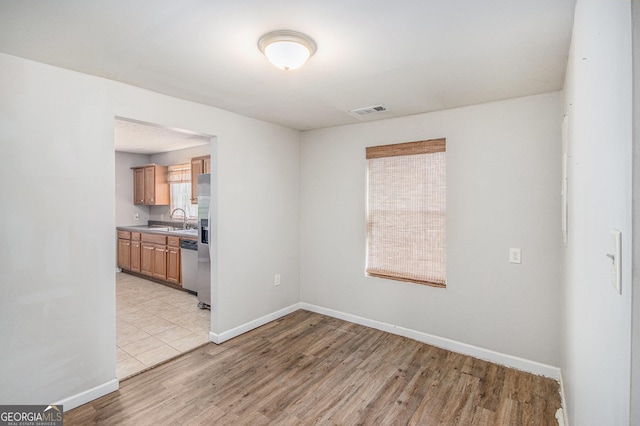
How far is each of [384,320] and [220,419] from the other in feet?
6.77

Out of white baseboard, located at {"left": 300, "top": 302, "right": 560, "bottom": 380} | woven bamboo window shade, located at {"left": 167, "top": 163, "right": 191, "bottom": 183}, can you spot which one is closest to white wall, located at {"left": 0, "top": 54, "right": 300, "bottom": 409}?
white baseboard, located at {"left": 300, "top": 302, "right": 560, "bottom": 380}

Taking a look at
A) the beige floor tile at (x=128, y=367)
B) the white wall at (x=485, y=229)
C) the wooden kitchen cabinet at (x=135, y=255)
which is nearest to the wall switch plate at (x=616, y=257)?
the white wall at (x=485, y=229)

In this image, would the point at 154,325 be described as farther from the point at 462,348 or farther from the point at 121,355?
the point at 462,348

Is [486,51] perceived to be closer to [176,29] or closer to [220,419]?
[176,29]

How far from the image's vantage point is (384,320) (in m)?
3.69

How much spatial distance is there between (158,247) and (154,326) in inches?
80.6

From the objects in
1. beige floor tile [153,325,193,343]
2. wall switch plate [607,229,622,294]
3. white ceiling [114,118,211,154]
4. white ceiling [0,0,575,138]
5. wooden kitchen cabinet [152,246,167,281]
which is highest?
white ceiling [114,118,211,154]

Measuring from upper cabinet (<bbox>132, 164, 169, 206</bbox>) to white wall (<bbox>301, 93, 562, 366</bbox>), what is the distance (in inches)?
162

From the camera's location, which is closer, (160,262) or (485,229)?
(485,229)

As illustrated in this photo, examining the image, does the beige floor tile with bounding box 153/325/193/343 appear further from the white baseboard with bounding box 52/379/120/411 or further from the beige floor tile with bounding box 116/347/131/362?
the white baseboard with bounding box 52/379/120/411

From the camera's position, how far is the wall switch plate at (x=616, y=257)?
2.34ft

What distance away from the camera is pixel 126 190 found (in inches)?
261

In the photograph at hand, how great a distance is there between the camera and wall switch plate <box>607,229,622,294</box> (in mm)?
714

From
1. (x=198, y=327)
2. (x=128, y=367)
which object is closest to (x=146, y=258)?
(x=198, y=327)
